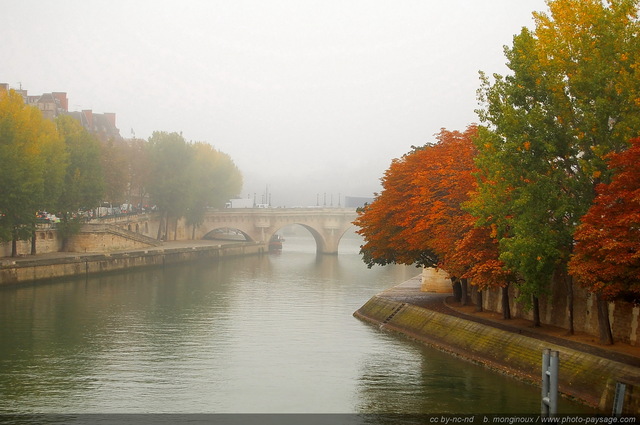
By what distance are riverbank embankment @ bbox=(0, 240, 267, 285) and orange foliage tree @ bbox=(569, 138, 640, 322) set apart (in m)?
53.3

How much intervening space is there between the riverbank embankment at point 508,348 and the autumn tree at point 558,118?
9.59ft

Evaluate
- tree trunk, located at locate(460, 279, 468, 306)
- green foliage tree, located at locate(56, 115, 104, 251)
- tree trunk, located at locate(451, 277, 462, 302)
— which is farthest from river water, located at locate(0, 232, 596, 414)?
green foliage tree, located at locate(56, 115, 104, 251)

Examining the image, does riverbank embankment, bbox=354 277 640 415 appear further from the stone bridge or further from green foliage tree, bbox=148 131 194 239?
the stone bridge

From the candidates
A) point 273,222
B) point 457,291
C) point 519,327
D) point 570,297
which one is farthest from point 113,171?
point 570,297

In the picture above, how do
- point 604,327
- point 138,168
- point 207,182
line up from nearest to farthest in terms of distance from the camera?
point 604,327 → point 138,168 → point 207,182

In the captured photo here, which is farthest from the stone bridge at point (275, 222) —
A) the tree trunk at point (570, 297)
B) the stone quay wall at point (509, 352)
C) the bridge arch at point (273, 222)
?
the tree trunk at point (570, 297)

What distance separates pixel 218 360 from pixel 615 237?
2113cm

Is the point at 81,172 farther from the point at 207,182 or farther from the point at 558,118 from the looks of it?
the point at 558,118

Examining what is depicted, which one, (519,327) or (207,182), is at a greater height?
(207,182)

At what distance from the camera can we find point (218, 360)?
4278 cm

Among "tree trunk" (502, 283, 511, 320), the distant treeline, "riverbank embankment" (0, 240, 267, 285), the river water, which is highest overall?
the distant treeline

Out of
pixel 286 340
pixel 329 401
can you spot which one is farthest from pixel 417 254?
pixel 329 401

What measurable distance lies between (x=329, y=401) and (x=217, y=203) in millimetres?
104938

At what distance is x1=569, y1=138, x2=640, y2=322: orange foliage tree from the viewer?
31031mm
